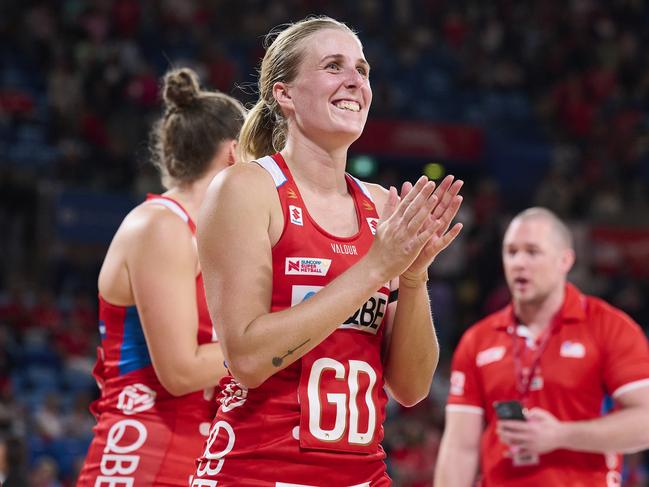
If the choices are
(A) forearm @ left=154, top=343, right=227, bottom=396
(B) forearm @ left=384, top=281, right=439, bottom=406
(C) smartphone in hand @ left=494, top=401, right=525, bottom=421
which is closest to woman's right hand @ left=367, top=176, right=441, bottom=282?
(B) forearm @ left=384, top=281, right=439, bottom=406

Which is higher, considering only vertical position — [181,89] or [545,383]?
[181,89]

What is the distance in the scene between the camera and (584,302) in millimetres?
4590

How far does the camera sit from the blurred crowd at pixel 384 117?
10438 millimetres

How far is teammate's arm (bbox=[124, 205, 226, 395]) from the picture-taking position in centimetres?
334

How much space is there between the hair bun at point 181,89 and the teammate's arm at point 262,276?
46.3 inches

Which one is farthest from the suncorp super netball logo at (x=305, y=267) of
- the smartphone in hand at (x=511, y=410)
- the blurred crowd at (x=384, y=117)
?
the blurred crowd at (x=384, y=117)

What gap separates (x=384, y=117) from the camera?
51.5 ft

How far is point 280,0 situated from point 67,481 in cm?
983

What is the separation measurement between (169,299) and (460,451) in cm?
167

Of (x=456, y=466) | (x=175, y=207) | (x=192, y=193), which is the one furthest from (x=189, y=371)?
(x=456, y=466)

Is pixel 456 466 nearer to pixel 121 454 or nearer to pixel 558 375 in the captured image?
pixel 558 375

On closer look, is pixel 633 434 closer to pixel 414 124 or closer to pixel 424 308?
pixel 424 308

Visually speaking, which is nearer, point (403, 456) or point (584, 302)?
Answer: point (584, 302)

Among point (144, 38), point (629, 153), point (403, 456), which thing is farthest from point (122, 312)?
point (629, 153)
